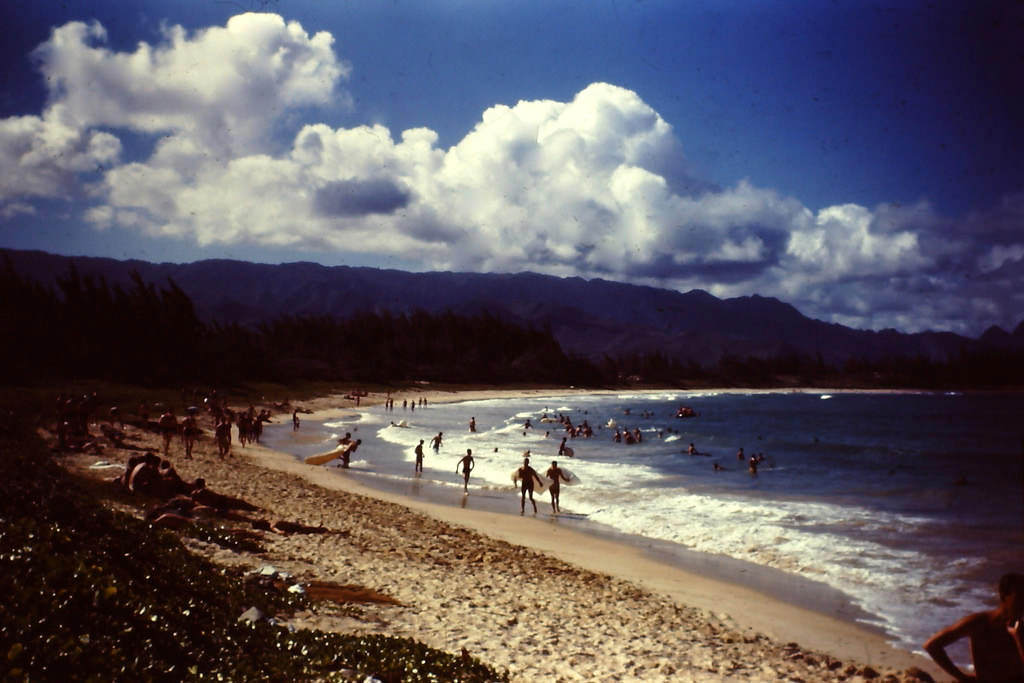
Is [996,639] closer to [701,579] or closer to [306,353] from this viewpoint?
[701,579]

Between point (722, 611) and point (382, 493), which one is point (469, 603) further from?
point (382, 493)

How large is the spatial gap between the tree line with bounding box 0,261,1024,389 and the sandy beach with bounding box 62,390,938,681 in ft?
125

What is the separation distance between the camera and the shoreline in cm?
912

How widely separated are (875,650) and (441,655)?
6597mm

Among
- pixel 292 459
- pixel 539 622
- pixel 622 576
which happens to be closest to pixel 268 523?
pixel 539 622

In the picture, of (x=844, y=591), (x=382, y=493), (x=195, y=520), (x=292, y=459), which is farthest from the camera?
(x=292, y=459)

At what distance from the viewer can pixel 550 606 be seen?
930 centimetres

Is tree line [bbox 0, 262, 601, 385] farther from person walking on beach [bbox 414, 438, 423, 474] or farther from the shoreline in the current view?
the shoreline

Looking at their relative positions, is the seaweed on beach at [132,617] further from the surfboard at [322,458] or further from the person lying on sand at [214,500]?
the surfboard at [322,458]

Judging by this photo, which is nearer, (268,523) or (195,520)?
(195,520)

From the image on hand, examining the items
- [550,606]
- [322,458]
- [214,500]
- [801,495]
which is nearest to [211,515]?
[214,500]

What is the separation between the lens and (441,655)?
6.34 m

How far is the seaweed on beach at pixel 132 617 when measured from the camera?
412cm

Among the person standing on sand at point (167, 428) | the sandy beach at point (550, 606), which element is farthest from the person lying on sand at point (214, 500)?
the person standing on sand at point (167, 428)
